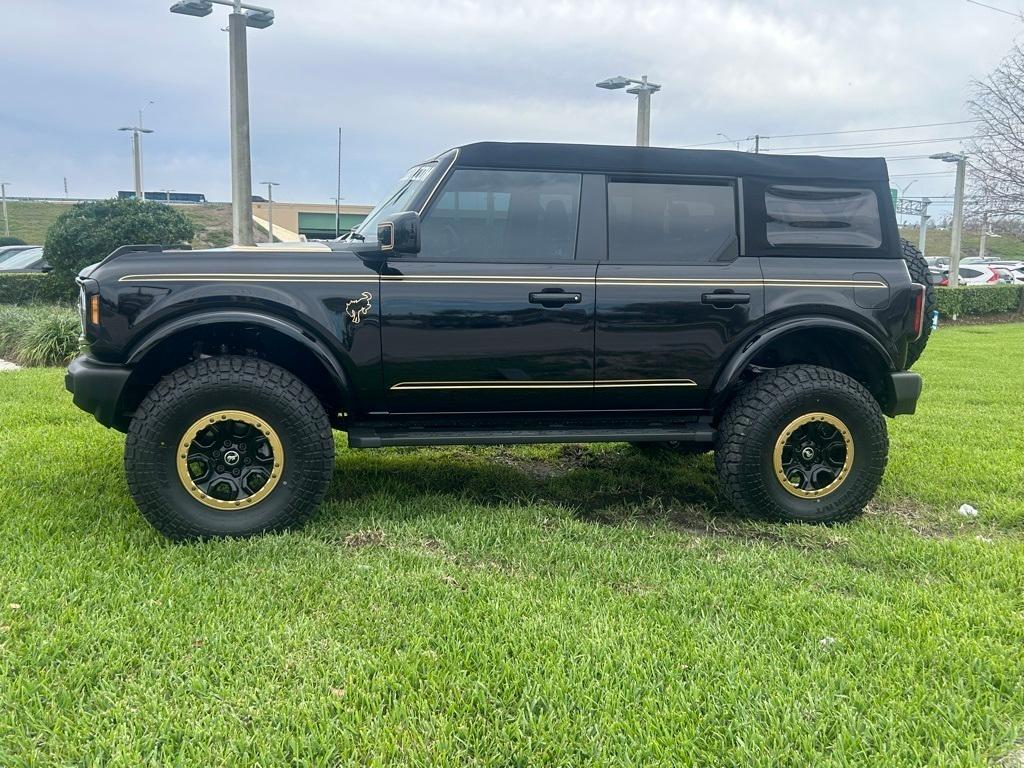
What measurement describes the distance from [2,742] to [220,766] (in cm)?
65

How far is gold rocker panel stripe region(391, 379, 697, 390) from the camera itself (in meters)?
4.13

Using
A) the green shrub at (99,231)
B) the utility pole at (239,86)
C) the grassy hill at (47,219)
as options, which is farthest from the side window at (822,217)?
the grassy hill at (47,219)

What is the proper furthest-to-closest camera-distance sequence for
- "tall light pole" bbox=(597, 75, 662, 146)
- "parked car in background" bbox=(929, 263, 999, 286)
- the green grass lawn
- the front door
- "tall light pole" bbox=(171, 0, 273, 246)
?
"parked car in background" bbox=(929, 263, 999, 286) < "tall light pole" bbox=(597, 75, 662, 146) < "tall light pole" bbox=(171, 0, 273, 246) < the front door < the green grass lawn

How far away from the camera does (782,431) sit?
4.39m

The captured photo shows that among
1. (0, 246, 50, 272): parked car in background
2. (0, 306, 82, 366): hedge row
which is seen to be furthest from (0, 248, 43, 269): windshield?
(0, 306, 82, 366): hedge row

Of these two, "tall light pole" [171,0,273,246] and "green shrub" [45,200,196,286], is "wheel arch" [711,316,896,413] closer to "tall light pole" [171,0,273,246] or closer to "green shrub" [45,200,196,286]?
"tall light pole" [171,0,273,246]

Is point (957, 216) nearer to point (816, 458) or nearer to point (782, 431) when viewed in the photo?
point (816, 458)

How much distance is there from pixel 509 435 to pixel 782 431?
1430mm

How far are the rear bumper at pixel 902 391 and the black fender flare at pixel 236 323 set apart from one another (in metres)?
2.94

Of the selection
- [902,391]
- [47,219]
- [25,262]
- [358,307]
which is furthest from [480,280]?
[47,219]

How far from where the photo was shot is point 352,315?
3.98 m

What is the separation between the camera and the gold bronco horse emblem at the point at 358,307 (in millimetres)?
3977

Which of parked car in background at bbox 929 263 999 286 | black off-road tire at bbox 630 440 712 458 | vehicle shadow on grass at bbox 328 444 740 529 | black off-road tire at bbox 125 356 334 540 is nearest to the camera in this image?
black off-road tire at bbox 125 356 334 540

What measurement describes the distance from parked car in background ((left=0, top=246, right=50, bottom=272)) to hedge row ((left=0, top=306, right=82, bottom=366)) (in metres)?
6.14
